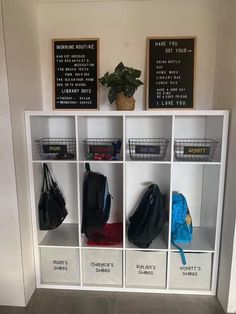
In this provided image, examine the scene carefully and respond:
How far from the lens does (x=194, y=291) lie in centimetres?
194

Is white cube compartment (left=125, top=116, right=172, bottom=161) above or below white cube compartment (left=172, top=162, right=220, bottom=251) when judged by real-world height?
above

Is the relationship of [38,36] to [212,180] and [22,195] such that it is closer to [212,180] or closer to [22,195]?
[22,195]

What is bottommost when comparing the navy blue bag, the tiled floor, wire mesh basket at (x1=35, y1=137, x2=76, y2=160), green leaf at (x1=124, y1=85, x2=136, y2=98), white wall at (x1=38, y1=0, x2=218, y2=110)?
the tiled floor

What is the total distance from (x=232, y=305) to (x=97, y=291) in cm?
97

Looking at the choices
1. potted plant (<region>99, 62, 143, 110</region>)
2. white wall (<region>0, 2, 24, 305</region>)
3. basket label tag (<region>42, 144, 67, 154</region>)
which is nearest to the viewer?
white wall (<region>0, 2, 24, 305</region>)

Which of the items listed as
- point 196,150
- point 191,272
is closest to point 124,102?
point 196,150

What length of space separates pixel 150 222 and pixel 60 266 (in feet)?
2.63

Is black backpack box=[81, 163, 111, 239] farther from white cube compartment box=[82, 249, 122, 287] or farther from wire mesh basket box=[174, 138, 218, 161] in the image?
wire mesh basket box=[174, 138, 218, 161]

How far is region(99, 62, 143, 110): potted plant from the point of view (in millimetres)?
1735

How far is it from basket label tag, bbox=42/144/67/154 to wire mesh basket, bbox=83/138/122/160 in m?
0.17

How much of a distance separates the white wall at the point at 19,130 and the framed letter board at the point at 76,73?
0.57ft

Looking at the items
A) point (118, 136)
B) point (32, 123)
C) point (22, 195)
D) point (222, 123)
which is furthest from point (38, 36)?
point (222, 123)

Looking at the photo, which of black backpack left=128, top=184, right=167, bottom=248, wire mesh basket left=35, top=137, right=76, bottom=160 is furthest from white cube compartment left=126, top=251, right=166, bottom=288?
wire mesh basket left=35, top=137, right=76, bottom=160

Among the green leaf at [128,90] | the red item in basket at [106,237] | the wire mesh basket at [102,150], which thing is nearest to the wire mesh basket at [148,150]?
the wire mesh basket at [102,150]
